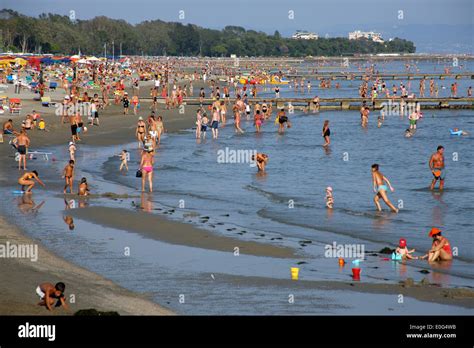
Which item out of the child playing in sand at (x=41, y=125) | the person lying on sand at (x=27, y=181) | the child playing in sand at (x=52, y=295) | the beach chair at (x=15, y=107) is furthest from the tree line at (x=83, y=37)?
the child playing in sand at (x=52, y=295)

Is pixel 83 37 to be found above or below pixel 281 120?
above

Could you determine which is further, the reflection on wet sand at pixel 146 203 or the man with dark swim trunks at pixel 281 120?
the man with dark swim trunks at pixel 281 120

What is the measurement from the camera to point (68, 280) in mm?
14242

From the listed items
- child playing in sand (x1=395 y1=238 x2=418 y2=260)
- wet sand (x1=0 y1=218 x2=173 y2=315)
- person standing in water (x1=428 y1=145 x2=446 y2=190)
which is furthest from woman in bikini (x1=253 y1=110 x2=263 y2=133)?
wet sand (x1=0 y1=218 x2=173 y2=315)

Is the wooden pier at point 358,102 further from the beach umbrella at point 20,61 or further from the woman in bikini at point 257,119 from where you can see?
the beach umbrella at point 20,61

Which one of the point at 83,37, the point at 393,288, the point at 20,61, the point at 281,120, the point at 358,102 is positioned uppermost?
the point at 83,37

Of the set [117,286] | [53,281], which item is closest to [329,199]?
[117,286]

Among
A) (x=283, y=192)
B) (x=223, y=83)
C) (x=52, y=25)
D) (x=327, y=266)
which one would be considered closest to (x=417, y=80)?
(x=223, y=83)

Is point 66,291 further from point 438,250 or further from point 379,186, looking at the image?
point 379,186

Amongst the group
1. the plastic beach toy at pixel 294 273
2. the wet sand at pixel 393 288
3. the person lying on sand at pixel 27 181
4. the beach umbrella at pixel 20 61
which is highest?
the beach umbrella at pixel 20 61

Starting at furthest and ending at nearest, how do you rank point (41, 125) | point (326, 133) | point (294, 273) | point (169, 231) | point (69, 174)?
1. point (326, 133)
2. point (41, 125)
3. point (69, 174)
4. point (169, 231)
5. point (294, 273)
